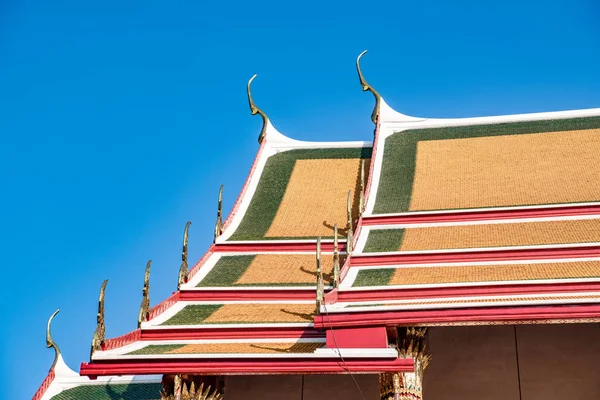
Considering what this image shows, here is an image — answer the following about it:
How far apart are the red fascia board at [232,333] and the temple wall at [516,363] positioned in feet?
7.99

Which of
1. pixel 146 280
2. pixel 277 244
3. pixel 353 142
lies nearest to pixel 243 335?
pixel 146 280

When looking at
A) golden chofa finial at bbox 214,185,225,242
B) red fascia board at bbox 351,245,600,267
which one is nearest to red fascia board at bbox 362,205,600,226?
red fascia board at bbox 351,245,600,267

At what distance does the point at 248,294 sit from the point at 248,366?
300 cm

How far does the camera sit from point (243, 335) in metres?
13.3

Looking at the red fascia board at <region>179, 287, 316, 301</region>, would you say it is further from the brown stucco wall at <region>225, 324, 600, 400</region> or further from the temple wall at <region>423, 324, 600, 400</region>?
the temple wall at <region>423, 324, 600, 400</region>

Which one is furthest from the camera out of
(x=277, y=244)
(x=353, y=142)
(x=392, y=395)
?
(x=353, y=142)

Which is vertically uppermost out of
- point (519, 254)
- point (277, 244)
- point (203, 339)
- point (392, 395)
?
point (277, 244)

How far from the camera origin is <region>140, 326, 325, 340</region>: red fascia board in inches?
514

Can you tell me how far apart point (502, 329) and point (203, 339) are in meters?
4.73

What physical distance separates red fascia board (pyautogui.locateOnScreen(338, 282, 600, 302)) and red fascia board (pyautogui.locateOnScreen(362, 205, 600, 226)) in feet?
12.2

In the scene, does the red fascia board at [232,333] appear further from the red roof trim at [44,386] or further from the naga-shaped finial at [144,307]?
the red roof trim at [44,386]

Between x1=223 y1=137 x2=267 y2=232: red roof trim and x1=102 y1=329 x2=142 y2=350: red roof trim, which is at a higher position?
x1=223 y1=137 x2=267 y2=232: red roof trim

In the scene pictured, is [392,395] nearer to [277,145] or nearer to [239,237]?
[239,237]

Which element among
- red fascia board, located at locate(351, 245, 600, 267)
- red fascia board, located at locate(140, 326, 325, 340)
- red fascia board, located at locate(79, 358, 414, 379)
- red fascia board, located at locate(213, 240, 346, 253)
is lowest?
red fascia board, located at locate(79, 358, 414, 379)
